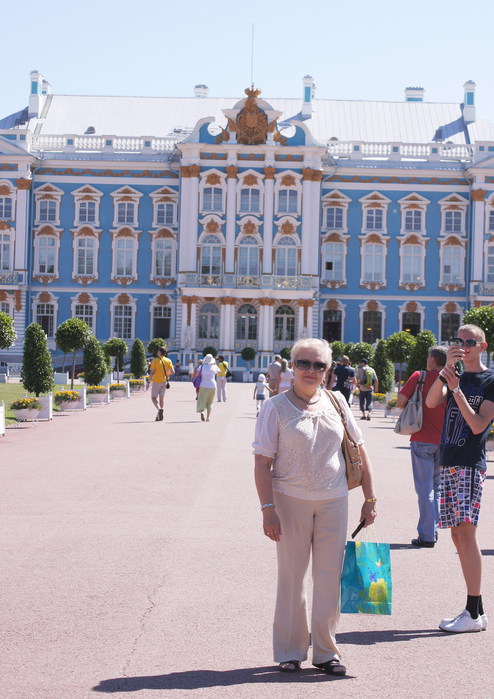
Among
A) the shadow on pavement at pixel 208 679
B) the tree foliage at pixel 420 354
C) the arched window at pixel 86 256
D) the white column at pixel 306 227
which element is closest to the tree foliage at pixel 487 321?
the tree foliage at pixel 420 354

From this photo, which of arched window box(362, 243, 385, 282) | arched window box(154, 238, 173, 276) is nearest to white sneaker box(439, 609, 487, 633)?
arched window box(362, 243, 385, 282)

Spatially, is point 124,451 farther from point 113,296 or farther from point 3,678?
point 113,296

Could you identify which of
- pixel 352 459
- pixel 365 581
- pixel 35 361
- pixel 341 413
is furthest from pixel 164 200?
pixel 365 581

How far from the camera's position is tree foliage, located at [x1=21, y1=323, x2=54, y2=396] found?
23734 millimetres

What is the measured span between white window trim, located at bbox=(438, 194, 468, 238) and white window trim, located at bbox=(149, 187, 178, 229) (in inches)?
584

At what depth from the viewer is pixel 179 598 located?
266 inches

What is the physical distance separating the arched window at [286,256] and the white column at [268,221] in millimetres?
590

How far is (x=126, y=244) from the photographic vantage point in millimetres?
59906

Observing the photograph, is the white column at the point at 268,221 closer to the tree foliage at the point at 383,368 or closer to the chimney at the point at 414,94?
the chimney at the point at 414,94

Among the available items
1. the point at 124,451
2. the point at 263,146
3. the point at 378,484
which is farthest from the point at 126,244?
the point at 378,484

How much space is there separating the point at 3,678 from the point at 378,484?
8628mm

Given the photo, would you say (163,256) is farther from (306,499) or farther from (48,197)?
(306,499)

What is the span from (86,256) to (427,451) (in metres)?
52.0

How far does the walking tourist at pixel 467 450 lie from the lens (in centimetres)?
639
